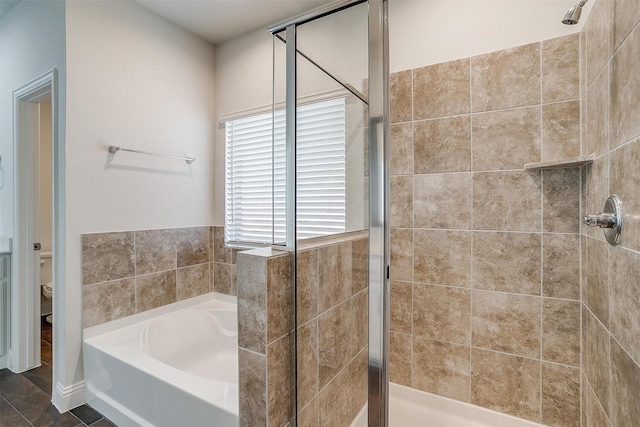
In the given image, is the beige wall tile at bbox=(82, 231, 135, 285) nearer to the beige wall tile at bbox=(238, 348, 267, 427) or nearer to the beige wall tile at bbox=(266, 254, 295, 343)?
the beige wall tile at bbox=(238, 348, 267, 427)

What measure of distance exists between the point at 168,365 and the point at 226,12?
2489mm

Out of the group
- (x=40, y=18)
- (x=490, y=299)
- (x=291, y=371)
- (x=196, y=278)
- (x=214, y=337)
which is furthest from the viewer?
(x=196, y=278)

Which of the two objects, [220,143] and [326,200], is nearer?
[326,200]

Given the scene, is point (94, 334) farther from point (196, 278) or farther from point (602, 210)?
point (602, 210)

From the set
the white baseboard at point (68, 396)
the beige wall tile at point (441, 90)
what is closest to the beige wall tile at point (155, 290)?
the white baseboard at point (68, 396)

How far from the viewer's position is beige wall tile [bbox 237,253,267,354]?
1.18 m

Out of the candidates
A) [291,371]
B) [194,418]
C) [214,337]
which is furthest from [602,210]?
[214,337]

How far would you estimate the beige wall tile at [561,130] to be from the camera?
4.87 feet

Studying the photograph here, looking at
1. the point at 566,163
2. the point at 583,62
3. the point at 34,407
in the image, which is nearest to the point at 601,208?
the point at 566,163

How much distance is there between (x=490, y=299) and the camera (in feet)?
5.49

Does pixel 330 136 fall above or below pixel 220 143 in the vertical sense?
below

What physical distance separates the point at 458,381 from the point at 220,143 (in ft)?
8.33

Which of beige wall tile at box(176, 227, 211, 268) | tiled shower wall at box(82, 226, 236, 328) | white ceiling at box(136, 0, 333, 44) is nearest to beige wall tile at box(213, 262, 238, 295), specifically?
tiled shower wall at box(82, 226, 236, 328)

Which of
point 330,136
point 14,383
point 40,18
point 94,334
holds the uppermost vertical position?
point 40,18
